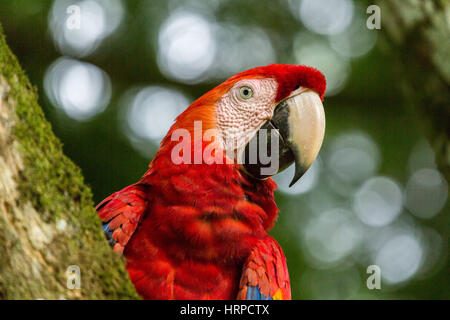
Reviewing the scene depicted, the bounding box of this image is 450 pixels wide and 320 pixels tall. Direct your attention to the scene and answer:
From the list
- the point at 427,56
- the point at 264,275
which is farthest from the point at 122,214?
the point at 427,56

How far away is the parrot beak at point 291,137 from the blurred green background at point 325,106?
1.75 m

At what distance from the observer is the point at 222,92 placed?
1.76 metres

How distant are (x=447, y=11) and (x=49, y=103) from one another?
2.70m

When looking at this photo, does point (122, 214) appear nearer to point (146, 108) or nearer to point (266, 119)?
point (266, 119)

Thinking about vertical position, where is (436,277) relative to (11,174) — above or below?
above

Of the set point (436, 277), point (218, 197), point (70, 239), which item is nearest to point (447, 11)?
point (218, 197)

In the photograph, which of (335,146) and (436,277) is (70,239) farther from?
(436,277)

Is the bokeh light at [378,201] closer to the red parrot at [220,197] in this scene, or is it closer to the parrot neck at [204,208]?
the red parrot at [220,197]

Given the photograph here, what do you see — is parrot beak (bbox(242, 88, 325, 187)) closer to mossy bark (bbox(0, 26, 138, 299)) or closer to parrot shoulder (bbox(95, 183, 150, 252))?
parrot shoulder (bbox(95, 183, 150, 252))

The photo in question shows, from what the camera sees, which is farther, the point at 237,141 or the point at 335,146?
the point at 335,146

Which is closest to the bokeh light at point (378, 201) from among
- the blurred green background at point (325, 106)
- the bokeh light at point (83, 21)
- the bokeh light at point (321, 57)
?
the blurred green background at point (325, 106)

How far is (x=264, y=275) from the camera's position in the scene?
4.85ft

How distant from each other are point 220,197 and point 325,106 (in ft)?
8.23
